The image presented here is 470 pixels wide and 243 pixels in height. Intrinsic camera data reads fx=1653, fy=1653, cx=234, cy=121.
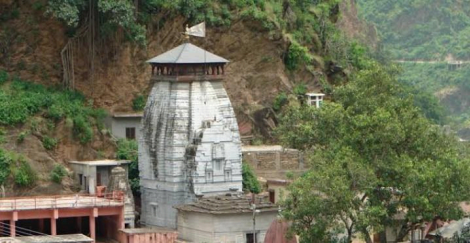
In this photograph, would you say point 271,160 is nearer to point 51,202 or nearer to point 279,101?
point 279,101

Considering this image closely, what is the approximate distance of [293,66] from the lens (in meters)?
80.5

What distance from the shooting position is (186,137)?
69.4 m

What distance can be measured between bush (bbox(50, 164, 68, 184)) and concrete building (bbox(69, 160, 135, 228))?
740 mm

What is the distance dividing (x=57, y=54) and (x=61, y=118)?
365 cm

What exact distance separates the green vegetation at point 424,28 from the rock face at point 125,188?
84980mm

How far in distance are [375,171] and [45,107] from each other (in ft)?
57.6

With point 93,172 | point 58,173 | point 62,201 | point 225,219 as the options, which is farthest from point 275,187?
point 62,201

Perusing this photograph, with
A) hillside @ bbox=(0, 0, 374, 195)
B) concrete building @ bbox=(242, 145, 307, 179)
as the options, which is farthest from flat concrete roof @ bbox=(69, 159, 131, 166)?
concrete building @ bbox=(242, 145, 307, 179)

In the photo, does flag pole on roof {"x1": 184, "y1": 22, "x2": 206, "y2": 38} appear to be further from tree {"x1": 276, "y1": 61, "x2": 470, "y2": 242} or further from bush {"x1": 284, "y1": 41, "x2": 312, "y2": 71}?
tree {"x1": 276, "y1": 61, "x2": 470, "y2": 242}

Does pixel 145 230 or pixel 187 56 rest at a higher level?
pixel 187 56

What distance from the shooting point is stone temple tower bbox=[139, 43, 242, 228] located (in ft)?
226

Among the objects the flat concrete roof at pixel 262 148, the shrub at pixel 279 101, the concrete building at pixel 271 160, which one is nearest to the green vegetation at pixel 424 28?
the shrub at pixel 279 101

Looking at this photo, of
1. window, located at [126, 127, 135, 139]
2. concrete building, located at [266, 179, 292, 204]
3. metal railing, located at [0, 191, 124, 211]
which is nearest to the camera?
metal railing, located at [0, 191, 124, 211]

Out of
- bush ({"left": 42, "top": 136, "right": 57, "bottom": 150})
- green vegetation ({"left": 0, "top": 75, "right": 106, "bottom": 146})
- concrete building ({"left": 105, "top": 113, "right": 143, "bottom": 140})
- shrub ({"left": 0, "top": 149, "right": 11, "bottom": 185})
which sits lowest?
shrub ({"left": 0, "top": 149, "right": 11, "bottom": 185})
